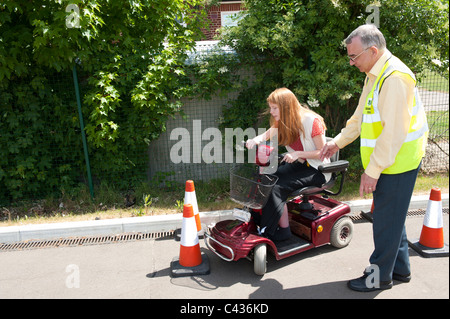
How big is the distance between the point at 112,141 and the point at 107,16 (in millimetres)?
1794

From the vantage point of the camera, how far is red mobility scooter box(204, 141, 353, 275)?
356cm

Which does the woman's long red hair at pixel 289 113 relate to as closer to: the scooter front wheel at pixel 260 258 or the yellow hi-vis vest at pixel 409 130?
the yellow hi-vis vest at pixel 409 130

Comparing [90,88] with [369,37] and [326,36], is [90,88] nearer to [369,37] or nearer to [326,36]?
[326,36]

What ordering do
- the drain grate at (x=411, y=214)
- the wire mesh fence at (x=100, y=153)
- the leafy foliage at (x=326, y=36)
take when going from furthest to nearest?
the wire mesh fence at (x=100, y=153) < the leafy foliage at (x=326, y=36) < the drain grate at (x=411, y=214)

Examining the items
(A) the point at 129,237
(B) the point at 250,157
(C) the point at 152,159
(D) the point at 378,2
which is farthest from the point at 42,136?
(D) the point at 378,2

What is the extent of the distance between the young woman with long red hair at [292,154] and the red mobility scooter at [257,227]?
0.10m

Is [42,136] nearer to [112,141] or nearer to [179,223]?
[112,141]

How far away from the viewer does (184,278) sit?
3701mm

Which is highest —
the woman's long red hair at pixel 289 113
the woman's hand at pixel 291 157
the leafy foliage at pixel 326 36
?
the leafy foliage at pixel 326 36

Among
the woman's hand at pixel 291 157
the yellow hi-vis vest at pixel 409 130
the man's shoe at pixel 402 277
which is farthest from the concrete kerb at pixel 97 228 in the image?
the yellow hi-vis vest at pixel 409 130

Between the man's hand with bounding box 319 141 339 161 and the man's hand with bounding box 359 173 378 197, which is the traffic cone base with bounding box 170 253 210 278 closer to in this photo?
the man's hand with bounding box 319 141 339 161

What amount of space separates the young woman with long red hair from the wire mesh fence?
2312mm

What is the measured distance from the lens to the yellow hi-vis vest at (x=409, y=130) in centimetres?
291

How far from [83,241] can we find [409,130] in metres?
3.82
